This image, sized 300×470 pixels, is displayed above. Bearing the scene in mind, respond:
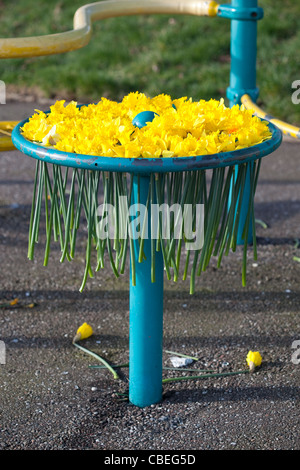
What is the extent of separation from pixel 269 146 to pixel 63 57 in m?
5.38

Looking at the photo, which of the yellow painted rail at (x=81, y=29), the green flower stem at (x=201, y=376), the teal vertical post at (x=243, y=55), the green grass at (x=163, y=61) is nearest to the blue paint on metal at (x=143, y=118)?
the yellow painted rail at (x=81, y=29)

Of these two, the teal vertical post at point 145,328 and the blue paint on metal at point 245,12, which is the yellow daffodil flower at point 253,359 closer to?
the teal vertical post at point 145,328

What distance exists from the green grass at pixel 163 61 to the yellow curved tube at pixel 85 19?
2120mm

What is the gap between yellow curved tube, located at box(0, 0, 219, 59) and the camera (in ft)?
7.92

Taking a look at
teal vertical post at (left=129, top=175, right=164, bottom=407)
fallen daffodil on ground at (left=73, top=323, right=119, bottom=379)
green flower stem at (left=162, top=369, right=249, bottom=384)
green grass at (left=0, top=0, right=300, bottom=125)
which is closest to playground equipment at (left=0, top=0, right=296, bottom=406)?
teal vertical post at (left=129, top=175, right=164, bottom=407)

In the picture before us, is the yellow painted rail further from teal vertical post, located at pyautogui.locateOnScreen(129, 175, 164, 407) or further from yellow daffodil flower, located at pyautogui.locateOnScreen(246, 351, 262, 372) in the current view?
yellow daffodil flower, located at pyautogui.locateOnScreen(246, 351, 262, 372)

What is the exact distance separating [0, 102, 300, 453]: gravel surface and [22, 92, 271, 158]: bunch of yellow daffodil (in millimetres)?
901

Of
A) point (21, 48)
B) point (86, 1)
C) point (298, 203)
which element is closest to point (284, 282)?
point (298, 203)

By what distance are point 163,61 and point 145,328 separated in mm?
4695

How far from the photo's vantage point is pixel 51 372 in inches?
98.5

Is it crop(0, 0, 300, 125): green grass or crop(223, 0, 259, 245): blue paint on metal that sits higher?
crop(223, 0, 259, 245): blue paint on metal

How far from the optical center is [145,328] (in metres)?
A: 2.18

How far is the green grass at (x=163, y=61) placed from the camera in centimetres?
581

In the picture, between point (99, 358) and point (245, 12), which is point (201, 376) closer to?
point (99, 358)
